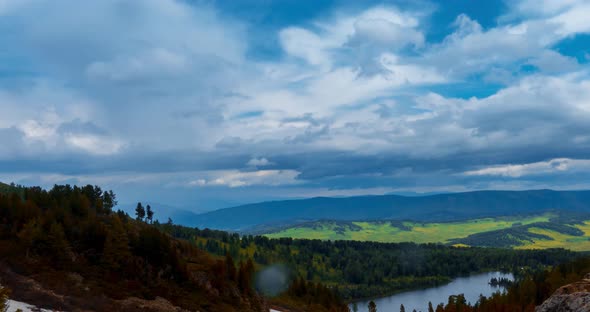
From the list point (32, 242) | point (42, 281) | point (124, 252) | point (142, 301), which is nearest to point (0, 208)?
Result: point (32, 242)

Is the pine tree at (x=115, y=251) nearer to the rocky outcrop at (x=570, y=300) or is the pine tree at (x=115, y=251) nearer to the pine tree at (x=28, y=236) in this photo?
the pine tree at (x=28, y=236)

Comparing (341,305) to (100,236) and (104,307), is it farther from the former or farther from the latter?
(104,307)

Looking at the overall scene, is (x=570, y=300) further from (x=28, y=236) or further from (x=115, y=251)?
(x=28, y=236)

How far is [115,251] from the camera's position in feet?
241

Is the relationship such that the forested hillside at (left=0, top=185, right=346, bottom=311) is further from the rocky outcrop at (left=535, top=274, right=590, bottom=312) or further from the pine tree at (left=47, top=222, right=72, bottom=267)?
the rocky outcrop at (left=535, top=274, right=590, bottom=312)

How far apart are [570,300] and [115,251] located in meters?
64.7

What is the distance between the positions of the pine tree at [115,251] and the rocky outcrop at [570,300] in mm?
61038

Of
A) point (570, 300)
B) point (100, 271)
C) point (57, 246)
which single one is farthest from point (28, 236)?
point (570, 300)

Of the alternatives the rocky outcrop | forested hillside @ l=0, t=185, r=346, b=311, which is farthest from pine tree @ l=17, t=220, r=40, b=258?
the rocky outcrop

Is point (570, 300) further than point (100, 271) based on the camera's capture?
No

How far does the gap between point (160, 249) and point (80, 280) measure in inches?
728

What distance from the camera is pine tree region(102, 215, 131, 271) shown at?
7189cm

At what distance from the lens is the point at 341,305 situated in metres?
151

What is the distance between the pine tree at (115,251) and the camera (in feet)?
236
